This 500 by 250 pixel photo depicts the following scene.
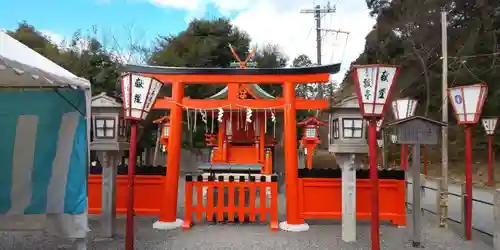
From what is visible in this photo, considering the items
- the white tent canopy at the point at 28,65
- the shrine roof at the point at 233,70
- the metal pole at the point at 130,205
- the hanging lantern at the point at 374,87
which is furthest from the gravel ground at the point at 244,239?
the shrine roof at the point at 233,70

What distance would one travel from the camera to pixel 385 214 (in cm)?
737

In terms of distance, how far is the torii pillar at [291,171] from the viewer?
7.15m

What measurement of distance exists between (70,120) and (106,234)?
6.65 feet

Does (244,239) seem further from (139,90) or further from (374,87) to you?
(374,87)

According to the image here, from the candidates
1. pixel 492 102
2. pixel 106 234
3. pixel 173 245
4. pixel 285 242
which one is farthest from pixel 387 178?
pixel 492 102

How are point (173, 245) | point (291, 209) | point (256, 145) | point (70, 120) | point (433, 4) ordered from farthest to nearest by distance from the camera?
point (433, 4)
point (256, 145)
point (291, 209)
point (173, 245)
point (70, 120)

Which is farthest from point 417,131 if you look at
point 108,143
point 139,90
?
point 108,143

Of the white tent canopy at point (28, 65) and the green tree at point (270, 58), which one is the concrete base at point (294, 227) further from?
the green tree at point (270, 58)

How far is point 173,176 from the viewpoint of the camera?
24.3 feet

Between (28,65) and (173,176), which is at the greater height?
(28,65)

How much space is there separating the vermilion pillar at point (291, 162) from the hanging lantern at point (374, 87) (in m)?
2.69

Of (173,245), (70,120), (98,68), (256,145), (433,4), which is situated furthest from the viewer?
(433,4)

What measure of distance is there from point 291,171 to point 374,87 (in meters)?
2.92

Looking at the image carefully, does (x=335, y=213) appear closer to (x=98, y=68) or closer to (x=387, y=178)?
(x=387, y=178)
